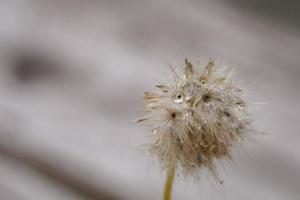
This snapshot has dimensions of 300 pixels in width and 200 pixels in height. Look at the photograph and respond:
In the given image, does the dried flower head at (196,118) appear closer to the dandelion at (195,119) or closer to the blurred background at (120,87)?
the dandelion at (195,119)

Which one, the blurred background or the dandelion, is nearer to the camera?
the dandelion

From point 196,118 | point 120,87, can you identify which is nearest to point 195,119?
point 196,118

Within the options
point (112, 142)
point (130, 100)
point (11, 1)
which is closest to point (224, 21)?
point (130, 100)

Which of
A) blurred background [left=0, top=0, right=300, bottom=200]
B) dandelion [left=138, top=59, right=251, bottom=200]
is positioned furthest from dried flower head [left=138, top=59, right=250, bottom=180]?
blurred background [left=0, top=0, right=300, bottom=200]

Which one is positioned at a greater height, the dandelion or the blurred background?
the blurred background

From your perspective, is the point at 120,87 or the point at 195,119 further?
the point at 120,87

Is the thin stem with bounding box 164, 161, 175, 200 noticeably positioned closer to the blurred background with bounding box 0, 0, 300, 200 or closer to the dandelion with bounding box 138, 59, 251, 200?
the dandelion with bounding box 138, 59, 251, 200

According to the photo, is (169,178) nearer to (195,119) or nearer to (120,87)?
(195,119)
